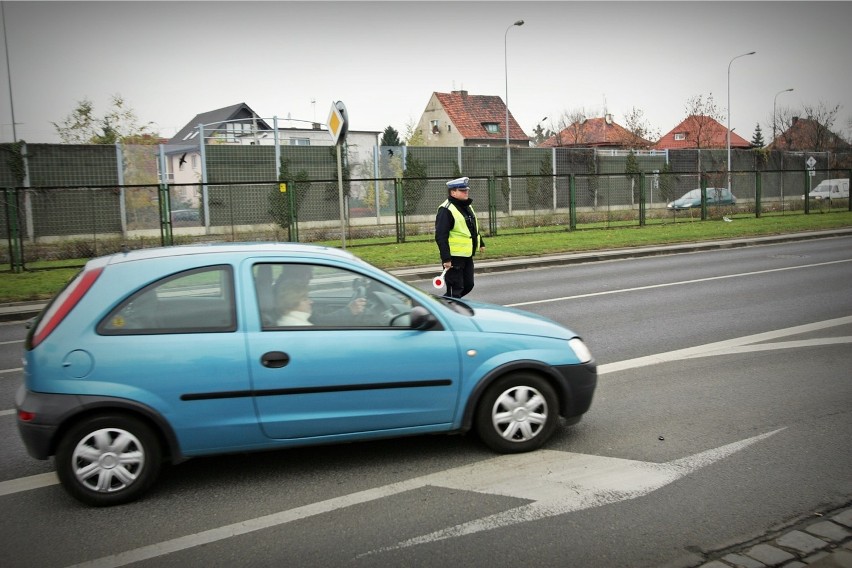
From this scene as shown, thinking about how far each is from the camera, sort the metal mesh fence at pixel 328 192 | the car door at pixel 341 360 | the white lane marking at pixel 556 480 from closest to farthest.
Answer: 1. the white lane marking at pixel 556 480
2. the car door at pixel 341 360
3. the metal mesh fence at pixel 328 192

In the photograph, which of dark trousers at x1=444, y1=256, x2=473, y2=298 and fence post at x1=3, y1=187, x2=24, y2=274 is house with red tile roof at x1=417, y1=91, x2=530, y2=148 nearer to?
fence post at x1=3, y1=187, x2=24, y2=274

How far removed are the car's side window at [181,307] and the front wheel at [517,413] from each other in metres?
1.73

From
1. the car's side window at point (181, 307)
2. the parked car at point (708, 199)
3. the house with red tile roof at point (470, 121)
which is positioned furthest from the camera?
the house with red tile roof at point (470, 121)

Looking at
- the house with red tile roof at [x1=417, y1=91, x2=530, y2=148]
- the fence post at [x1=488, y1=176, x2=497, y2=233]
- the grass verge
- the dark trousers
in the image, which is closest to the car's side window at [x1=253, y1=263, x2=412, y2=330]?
the dark trousers

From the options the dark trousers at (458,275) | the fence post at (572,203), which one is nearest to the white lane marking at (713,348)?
the dark trousers at (458,275)

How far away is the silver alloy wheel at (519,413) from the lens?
488 cm

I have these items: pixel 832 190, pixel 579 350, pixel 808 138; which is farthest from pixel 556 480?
pixel 808 138

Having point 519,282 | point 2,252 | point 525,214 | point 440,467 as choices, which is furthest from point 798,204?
point 440,467

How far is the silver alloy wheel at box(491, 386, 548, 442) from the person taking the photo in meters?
4.88

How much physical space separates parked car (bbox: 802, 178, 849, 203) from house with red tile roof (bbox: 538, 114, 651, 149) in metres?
19.7

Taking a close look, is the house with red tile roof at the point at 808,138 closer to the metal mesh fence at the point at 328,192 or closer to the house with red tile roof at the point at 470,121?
the metal mesh fence at the point at 328,192

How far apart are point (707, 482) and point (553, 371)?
116 centimetres

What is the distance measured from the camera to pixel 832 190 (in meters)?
37.4

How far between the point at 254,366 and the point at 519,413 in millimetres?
1766
